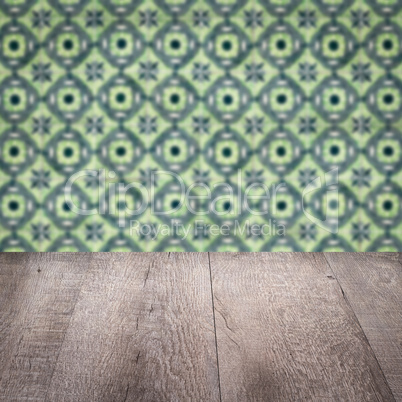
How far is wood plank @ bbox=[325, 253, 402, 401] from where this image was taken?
1.08 meters

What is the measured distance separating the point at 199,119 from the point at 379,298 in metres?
0.76

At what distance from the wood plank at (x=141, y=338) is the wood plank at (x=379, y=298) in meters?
0.34

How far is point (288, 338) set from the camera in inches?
45.4

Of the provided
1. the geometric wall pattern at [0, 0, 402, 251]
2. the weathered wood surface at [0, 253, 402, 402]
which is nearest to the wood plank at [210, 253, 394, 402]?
the weathered wood surface at [0, 253, 402, 402]

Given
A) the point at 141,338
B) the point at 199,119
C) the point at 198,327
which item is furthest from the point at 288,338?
the point at 199,119

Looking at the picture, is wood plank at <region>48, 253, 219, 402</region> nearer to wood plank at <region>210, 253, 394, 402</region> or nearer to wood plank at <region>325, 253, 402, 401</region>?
wood plank at <region>210, 253, 394, 402</region>

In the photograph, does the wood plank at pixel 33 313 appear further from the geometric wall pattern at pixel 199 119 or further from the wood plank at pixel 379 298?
the wood plank at pixel 379 298

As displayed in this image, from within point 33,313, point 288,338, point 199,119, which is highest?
point 199,119

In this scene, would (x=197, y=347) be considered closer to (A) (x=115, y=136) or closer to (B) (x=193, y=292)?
(B) (x=193, y=292)

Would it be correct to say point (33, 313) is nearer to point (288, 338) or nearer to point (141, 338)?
point (141, 338)

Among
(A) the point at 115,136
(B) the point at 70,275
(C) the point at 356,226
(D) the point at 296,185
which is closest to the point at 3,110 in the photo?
(A) the point at 115,136

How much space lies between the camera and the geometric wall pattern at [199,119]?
1672mm

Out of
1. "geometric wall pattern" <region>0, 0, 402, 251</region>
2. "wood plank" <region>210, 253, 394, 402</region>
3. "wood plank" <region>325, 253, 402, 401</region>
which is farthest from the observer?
"geometric wall pattern" <region>0, 0, 402, 251</region>

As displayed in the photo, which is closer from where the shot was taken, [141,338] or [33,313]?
[141,338]
